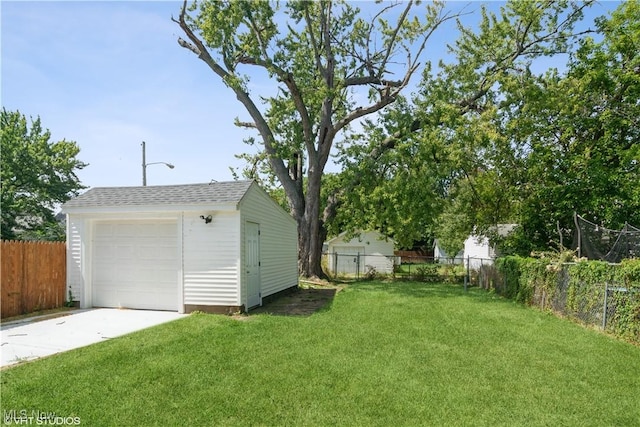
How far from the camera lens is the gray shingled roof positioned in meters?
9.22

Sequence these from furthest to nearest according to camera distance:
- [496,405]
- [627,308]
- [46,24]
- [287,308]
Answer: [287,308] → [46,24] → [627,308] → [496,405]

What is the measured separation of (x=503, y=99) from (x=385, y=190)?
6128 mm

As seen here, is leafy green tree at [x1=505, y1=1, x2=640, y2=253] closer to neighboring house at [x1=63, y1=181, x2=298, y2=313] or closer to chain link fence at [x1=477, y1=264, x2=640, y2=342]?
chain link fence at [x1=477, y1=264, x2=640, y2=342]

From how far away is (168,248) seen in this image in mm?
9461

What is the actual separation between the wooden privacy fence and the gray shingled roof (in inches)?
46.3

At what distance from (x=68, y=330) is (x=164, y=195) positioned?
3.63 meters

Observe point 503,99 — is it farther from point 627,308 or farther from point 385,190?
point 627,308

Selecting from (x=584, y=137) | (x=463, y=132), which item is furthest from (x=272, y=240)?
(x=584, y=137)

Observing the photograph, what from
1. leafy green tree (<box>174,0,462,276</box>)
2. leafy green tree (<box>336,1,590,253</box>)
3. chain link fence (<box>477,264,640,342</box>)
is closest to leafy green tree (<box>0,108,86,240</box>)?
leafy green tree (<box>174,0,462,276</box>)

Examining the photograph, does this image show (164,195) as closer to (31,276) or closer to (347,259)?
(31,276)

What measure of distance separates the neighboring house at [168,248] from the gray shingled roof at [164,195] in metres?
0.03

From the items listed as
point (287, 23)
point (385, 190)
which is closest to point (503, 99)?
point (385, 190)

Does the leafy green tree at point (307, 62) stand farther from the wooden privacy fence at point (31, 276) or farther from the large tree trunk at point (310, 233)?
the wooden privacy fence at point (31, 276)

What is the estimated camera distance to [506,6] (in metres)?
17.2
